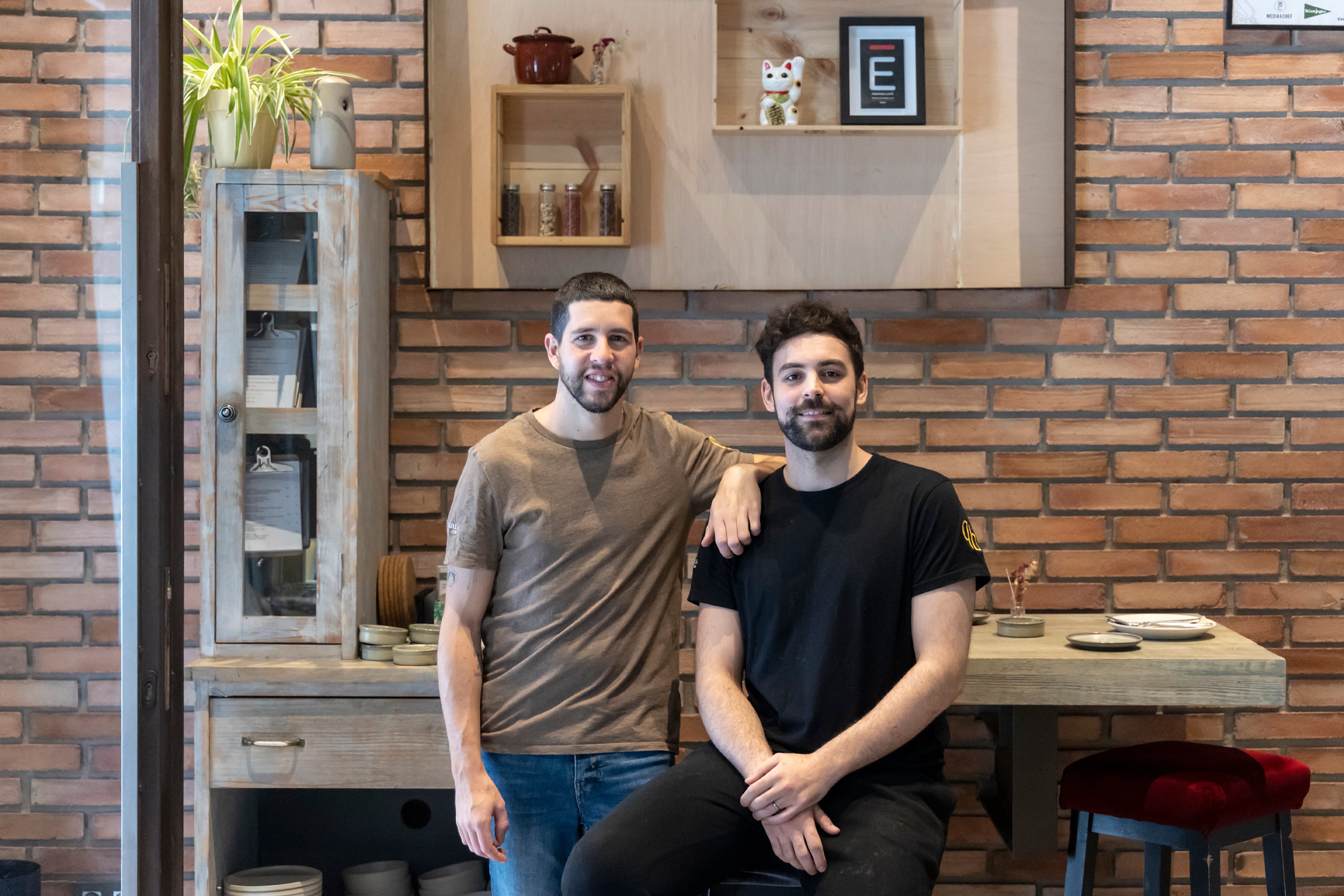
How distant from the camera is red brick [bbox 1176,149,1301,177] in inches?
113

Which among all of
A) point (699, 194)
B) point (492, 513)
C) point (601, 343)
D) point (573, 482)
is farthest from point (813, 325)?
point (699, 194)

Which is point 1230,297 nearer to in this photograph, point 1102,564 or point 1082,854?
point 1102,564

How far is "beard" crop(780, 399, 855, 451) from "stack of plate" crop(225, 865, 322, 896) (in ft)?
5.20

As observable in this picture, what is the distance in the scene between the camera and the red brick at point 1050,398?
2.91 m

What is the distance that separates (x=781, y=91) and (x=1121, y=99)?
872mm

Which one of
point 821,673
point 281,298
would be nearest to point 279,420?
point 281,298

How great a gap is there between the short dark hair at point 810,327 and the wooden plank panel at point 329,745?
1.12 meters

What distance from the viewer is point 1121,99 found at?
2.88 m

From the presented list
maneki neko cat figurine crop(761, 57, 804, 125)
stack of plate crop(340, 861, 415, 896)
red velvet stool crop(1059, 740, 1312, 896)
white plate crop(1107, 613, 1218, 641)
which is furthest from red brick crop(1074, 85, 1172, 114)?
stack of plate crop(340, 861, 415, 896)

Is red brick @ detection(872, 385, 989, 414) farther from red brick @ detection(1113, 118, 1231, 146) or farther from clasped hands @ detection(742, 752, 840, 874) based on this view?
clasped hands @ detection(742, 752, 840, 874)

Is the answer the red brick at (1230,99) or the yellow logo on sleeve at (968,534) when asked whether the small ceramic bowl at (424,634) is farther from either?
the red brick at (1230,99)

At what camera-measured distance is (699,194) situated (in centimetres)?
287

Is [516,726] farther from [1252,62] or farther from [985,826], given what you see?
[1252,62]

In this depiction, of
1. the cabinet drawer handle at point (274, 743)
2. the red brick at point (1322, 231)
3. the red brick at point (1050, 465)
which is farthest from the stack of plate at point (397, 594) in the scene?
the red brick at point (1322, 231)
